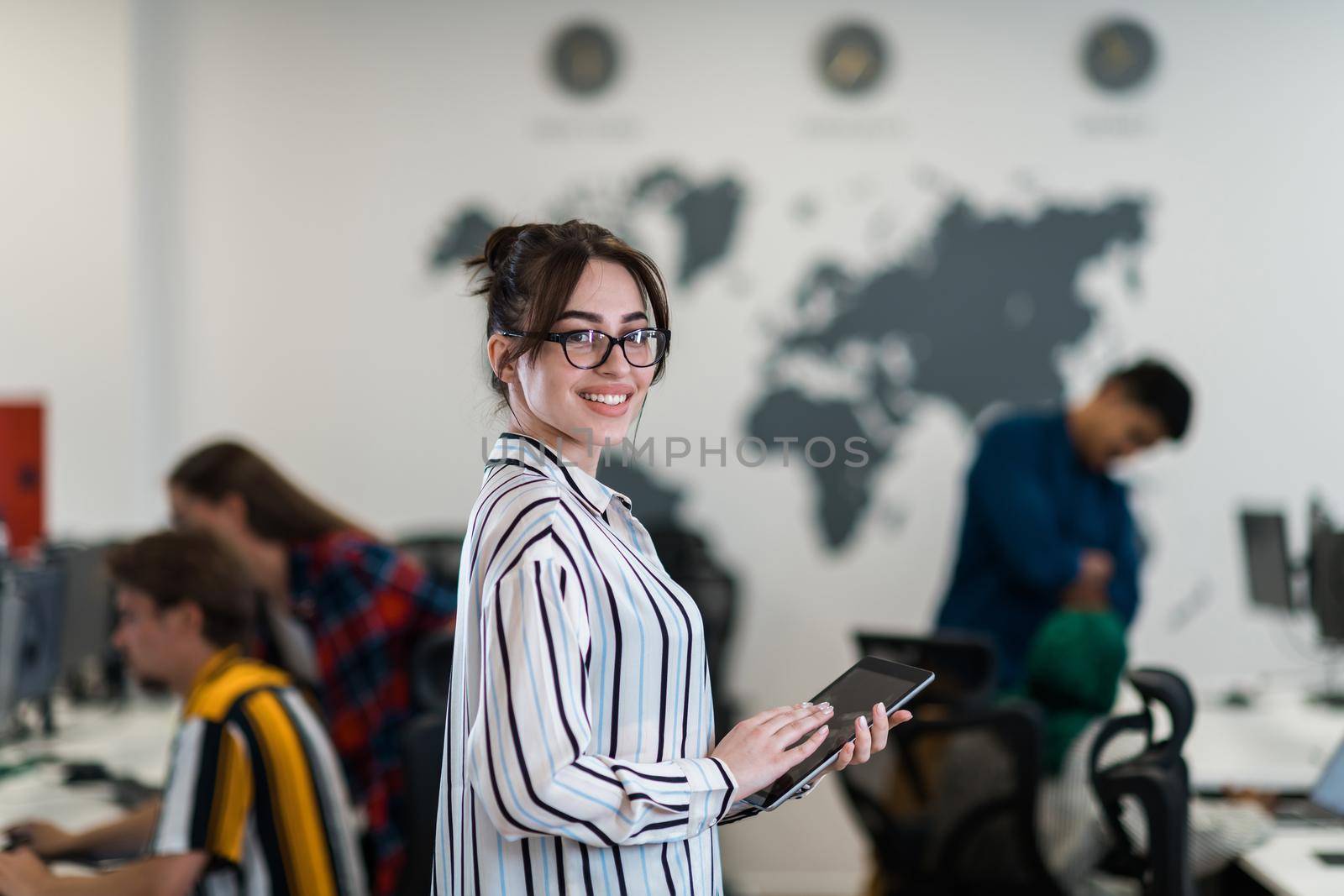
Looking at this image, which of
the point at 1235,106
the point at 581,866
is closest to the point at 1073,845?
the point at 581,866

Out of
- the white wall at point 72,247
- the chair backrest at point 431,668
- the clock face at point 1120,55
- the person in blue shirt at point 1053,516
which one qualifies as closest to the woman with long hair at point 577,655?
the chair backrest at point 431,668

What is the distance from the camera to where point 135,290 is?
149 inches

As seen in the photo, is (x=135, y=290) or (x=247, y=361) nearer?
(x=135, y=290)

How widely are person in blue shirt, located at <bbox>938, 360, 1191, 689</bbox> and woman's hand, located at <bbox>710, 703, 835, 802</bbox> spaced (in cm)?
208

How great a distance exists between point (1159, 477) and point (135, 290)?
3428 mm

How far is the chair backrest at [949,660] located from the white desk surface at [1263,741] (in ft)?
1.27

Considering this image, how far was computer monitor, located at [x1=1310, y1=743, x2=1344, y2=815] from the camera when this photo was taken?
2.02 metres

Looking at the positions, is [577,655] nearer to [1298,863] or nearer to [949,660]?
[1298,863]

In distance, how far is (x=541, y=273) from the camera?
3.55ft

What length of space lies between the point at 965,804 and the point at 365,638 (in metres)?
1.24

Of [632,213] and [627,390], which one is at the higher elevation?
[632,213]

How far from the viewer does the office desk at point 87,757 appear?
2.27 metres

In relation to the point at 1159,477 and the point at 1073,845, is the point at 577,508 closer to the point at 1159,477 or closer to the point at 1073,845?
the point at 1073,845

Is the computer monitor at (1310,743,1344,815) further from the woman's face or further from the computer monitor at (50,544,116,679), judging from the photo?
the computer monitor at (50,544,116,679)
